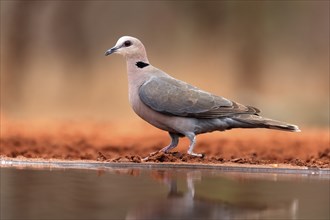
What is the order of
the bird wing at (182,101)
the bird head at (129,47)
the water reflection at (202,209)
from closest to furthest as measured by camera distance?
the water reflection at (202,209) → the bird wing at (182,101) → the bird head at (129,47)

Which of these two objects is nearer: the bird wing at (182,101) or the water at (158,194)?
the water at (158,194)

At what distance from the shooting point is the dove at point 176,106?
6.38 metres

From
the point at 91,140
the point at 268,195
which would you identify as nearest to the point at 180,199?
the point at 268,195

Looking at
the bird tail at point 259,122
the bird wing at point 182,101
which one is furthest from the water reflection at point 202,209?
the bird tail at point 259,122

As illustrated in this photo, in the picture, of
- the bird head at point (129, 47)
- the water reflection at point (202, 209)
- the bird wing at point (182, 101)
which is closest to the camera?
the water reflection at point (202, 209)

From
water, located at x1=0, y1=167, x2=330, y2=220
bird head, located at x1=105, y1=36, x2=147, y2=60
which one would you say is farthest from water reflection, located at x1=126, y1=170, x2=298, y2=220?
bird head, located at x1=105, y1=36, x2=147, y2=60

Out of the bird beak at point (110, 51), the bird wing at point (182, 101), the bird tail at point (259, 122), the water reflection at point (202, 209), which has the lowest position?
the water reflection at point (202, 209)

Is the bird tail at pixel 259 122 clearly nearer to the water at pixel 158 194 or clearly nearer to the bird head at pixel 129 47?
the water at pixel 158 194

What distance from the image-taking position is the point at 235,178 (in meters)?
5.60

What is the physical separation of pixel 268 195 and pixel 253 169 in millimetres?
1330

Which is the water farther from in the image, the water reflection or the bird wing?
the bird wing

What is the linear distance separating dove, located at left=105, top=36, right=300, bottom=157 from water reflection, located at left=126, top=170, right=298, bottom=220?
1618 millimetres

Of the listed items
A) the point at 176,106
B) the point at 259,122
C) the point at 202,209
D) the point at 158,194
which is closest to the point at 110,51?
the point at 176,106

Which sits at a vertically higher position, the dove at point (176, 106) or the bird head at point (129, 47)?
the bird head at point (129, 47)
